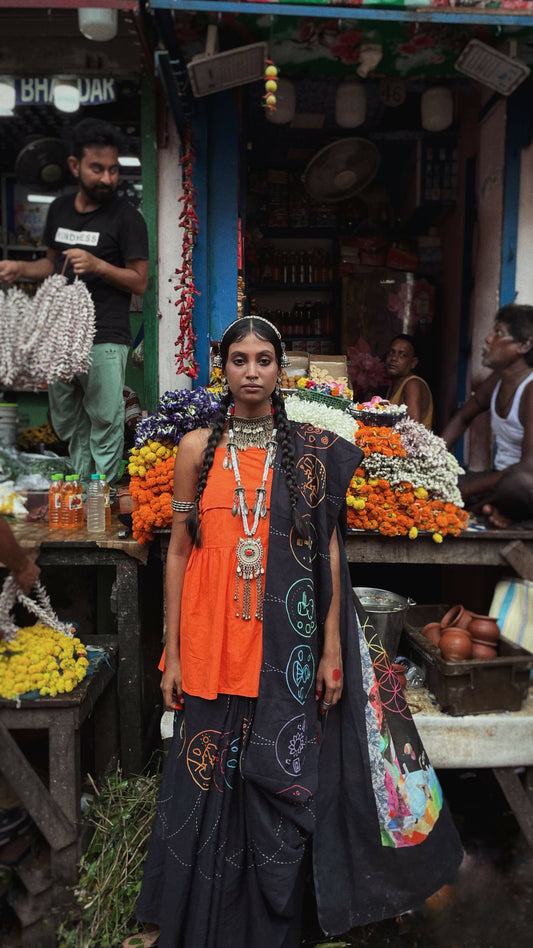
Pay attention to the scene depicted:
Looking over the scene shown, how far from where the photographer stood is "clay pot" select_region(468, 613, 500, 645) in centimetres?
356

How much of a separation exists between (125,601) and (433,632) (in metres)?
1.70

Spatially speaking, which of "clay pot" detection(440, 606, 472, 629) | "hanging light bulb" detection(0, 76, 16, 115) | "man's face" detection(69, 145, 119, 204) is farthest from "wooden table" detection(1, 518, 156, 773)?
"hanging light bulb" detection(0, 76, 16, 115)

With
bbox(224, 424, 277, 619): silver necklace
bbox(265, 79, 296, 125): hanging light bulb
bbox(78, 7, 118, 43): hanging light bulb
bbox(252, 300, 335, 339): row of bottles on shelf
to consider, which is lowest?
bbox(224, 424, 277, 619): silver necklace

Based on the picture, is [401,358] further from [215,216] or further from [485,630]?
[485,630]

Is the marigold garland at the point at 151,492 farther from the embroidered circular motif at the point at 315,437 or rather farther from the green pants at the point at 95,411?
the embroidered circular motif at the point at 315,437

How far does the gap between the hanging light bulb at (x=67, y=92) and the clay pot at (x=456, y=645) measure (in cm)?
427

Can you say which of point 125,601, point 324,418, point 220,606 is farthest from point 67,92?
point 220,606

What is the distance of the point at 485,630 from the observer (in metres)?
3.56

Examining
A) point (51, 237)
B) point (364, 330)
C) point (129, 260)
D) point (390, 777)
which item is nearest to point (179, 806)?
point (390, 777)

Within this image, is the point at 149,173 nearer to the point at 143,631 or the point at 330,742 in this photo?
the point at 143,631

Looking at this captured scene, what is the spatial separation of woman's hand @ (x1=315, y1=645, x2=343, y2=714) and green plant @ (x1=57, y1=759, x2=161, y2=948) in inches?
51.4

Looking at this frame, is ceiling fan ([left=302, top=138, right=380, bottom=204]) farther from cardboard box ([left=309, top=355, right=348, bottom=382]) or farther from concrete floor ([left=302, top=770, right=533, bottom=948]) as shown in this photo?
concrete floor ([left=302, top=770, right=533, bottom=948])

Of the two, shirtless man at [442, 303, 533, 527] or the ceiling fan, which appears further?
the ceiling fan

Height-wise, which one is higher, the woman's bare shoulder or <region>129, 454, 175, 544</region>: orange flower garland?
the woman's bare shoulder
